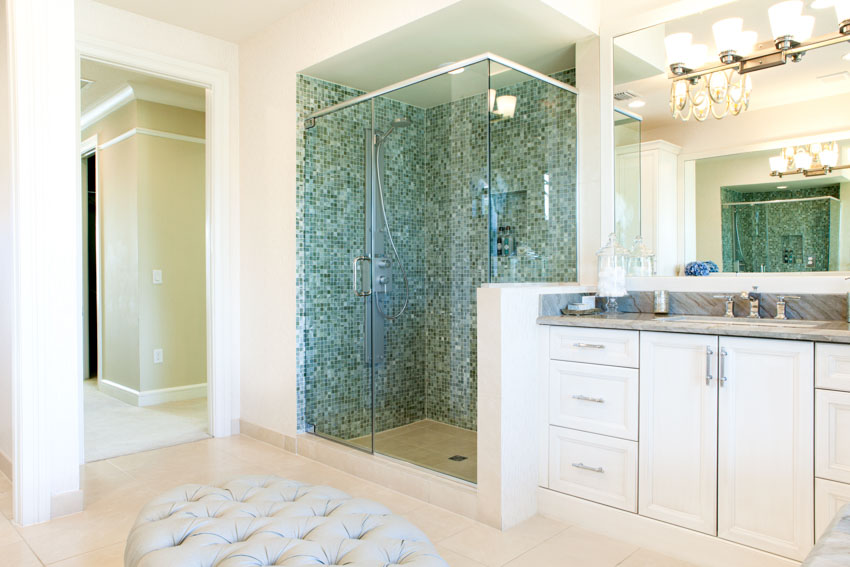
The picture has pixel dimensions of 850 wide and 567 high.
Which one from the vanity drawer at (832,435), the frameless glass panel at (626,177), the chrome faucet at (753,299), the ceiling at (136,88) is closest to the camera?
the vanity drawer at (832,435)

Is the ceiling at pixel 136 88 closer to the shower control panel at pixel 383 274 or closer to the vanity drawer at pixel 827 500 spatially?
the shower control panel at pixel 383 274

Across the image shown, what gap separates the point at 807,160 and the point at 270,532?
246 centimetres

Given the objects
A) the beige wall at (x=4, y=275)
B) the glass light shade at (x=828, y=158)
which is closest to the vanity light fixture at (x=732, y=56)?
the glass light shade at (x=828, y=158)

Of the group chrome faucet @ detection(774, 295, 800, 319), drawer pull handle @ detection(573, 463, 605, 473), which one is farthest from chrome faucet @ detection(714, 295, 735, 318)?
drawer pull handle @ detection(573, 463, 605, 473)

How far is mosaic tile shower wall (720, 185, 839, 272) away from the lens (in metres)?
2.29

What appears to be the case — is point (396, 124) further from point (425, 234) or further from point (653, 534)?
point (653, 534)

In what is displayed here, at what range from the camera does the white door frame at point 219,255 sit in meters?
3.83

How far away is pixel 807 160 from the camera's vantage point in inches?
91.8

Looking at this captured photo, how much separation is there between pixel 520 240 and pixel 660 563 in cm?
150

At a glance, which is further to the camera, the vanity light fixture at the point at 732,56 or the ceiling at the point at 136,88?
the ceiling at the point at 136,88

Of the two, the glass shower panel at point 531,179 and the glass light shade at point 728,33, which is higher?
the glass light shade at point 728,33

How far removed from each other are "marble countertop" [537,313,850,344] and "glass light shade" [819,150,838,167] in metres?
0.64

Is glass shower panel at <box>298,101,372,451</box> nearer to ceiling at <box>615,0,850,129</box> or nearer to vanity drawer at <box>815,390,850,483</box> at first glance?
ceiling at <box>615,0,850,129</box>

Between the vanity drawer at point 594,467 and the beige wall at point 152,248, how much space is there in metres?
3.73
